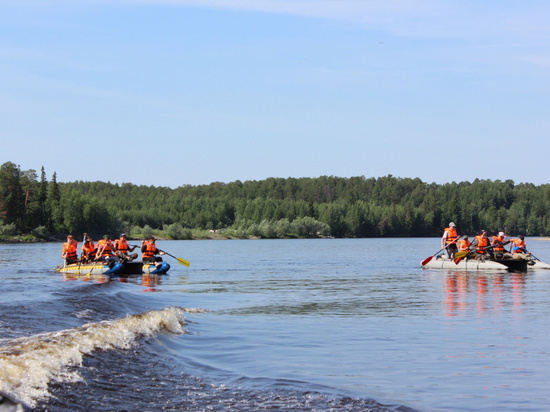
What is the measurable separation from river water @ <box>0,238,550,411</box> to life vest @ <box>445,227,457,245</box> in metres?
11.9

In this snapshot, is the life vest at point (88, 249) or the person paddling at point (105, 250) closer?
the person paddling at point (105, 250)

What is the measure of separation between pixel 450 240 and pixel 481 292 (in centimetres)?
1180

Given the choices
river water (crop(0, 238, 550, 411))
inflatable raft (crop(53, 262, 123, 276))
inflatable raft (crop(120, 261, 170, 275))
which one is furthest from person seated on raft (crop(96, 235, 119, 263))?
river water (crop(0, 238, 550, 411))

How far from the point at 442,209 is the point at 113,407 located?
178878 mm

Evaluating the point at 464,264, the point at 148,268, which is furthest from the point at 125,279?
the point at 464,264

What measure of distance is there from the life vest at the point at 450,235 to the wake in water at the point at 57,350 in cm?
2238

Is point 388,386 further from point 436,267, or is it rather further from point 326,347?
point 436,267

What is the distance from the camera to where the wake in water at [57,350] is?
816 centimetres

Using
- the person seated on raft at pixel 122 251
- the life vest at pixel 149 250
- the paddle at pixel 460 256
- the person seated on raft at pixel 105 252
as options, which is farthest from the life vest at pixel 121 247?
the paddle at pixel 460 256

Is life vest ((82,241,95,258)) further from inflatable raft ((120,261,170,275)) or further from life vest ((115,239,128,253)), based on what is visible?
inflatable raft ((120,261,170,275))

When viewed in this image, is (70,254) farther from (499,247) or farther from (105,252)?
(499,247)

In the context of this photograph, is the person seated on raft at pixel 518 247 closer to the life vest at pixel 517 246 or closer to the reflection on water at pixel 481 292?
the life vest at pixel 517 246

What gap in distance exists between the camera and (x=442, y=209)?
18000cm

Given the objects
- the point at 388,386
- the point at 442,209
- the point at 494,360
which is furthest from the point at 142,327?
the point at 442,209
